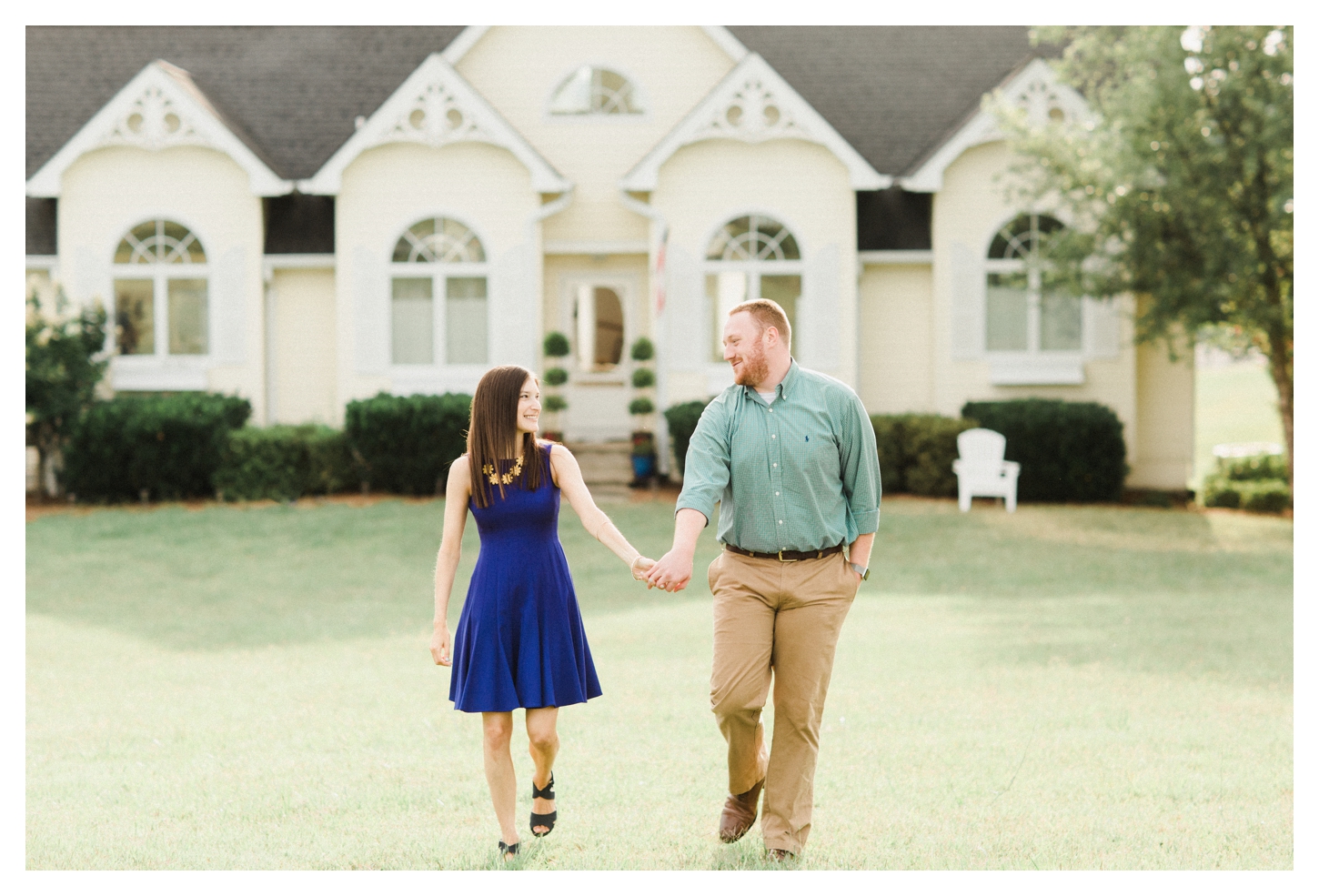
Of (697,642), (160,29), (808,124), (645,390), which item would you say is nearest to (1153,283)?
(808,124)

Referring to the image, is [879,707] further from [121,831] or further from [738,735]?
[121,831]

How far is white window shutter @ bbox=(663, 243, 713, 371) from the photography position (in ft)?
57.7

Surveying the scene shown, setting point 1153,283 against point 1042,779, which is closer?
point 1042,779

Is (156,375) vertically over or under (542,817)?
over

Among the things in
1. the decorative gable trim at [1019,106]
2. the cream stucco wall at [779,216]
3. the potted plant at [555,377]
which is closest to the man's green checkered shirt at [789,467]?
the potted plant at [555,377]

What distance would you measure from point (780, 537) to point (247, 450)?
12.7 meters

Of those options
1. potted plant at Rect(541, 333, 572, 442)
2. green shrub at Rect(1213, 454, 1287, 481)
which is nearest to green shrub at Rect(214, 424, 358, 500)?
potted plant at Rect(541, 333, 572, 442)

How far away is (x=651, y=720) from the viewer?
677 centimetres

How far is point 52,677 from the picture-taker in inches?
319

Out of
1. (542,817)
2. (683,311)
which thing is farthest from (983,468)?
(542,817)

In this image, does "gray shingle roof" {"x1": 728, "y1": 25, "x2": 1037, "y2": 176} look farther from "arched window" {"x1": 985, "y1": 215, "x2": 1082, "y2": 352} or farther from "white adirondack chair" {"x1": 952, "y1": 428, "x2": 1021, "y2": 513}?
"white adirondack chair" {"x1": 952, "y1": 428, "x2": 1021, "y2": 513}

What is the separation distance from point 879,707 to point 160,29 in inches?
698

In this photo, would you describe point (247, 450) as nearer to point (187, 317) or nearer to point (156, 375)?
point (156, 375)

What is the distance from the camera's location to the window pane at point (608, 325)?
740 inches
